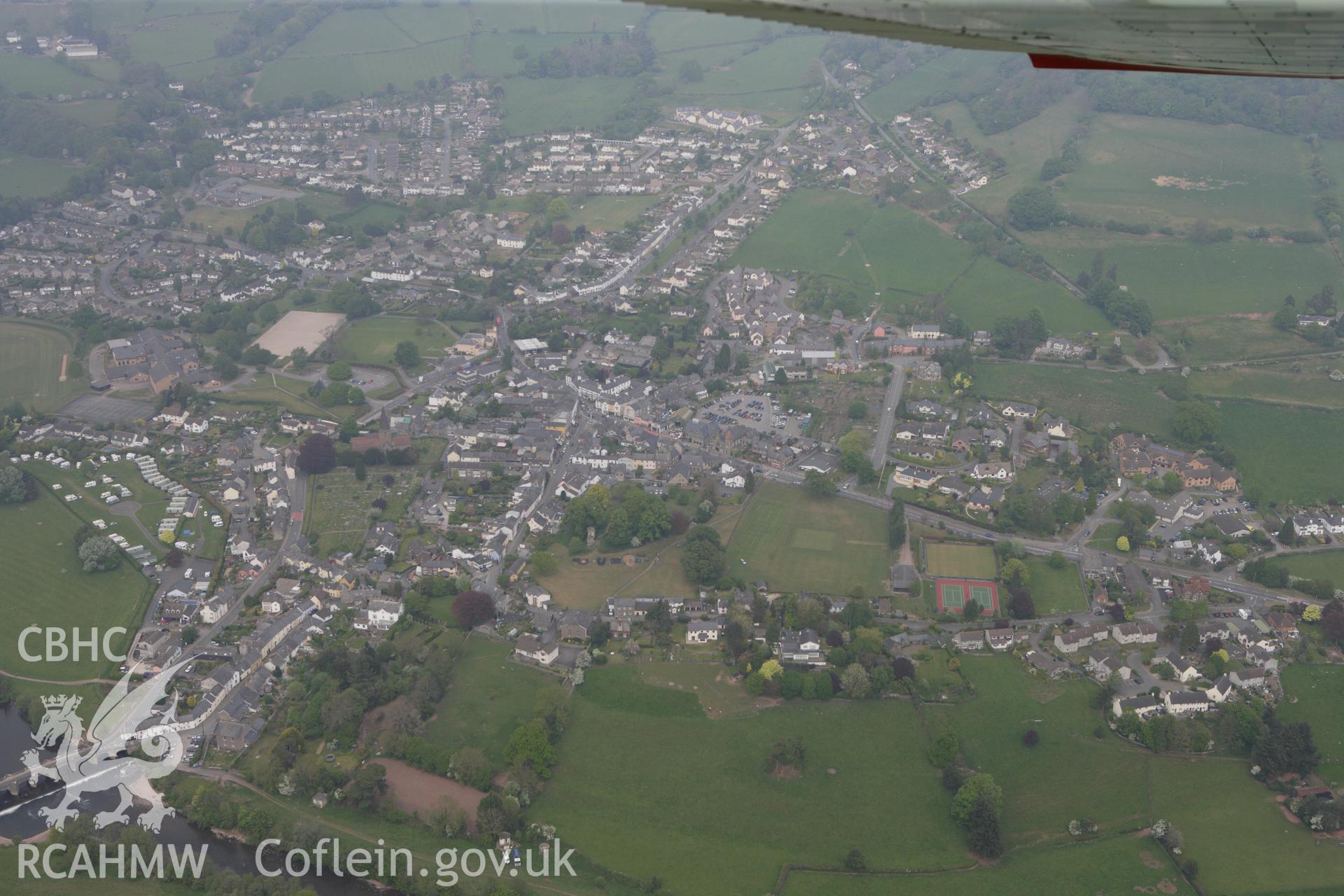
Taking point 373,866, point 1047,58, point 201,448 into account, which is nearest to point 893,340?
point 201,448

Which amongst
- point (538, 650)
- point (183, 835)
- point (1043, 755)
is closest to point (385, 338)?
point (538, 650)

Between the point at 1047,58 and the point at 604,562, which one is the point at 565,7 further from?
the point at 1047,58

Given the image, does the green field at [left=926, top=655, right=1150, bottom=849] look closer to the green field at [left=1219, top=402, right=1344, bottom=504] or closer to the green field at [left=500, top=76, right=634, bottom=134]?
the green field at [left=1219, top=402, right=1344, bottom=504]

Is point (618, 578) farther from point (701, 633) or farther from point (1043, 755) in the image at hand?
point (1043, 755)

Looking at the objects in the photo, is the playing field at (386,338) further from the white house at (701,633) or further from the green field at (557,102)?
the green field at (557,102)

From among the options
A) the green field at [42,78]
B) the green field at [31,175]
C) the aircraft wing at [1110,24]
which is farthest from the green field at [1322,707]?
the green field at [42,78]
